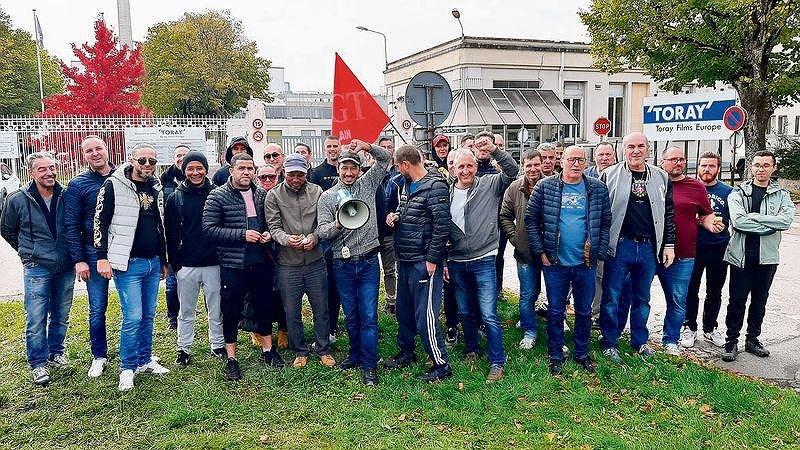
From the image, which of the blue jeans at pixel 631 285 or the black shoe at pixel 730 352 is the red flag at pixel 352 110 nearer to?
the blue jeans at pixel 631 285

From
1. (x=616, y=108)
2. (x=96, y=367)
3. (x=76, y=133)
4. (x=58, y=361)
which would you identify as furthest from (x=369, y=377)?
(x=616, y=108)

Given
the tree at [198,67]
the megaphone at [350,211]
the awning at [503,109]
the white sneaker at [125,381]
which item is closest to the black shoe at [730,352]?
the megaphone at [350,211]

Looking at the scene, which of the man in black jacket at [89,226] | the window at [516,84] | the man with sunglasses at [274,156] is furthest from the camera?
the window at [516,84]

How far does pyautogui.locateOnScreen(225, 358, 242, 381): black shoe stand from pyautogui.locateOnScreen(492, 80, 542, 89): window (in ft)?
110

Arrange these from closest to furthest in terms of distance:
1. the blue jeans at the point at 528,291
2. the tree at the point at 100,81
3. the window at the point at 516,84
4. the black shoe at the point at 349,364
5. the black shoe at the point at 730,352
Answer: the black shoe at the point at 349,364, the black shoe at the point at 730,352, the blue jeans at the point at 528,291, the tree at the point at 100,81, the window at the point at 516,84

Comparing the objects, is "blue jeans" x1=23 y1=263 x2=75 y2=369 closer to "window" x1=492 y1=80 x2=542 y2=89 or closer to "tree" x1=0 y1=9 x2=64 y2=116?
"window" x1=492 y1=80 x2=542 y2=89

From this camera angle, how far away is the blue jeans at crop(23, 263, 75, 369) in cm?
543

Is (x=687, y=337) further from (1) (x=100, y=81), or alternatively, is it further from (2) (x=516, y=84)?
(2) (x=516, y=84)

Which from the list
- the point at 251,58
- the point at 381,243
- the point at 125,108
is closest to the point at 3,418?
the point at 381,243

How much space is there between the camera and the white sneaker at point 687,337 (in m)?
6.21

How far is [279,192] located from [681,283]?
409 centimetres

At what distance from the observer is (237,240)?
532 centimetres

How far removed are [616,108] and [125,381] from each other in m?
40.4

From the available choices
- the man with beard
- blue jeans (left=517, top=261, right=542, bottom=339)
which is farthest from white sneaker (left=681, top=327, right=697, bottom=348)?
blue jeans (left=517, top=261, right=542, bottom=339)
